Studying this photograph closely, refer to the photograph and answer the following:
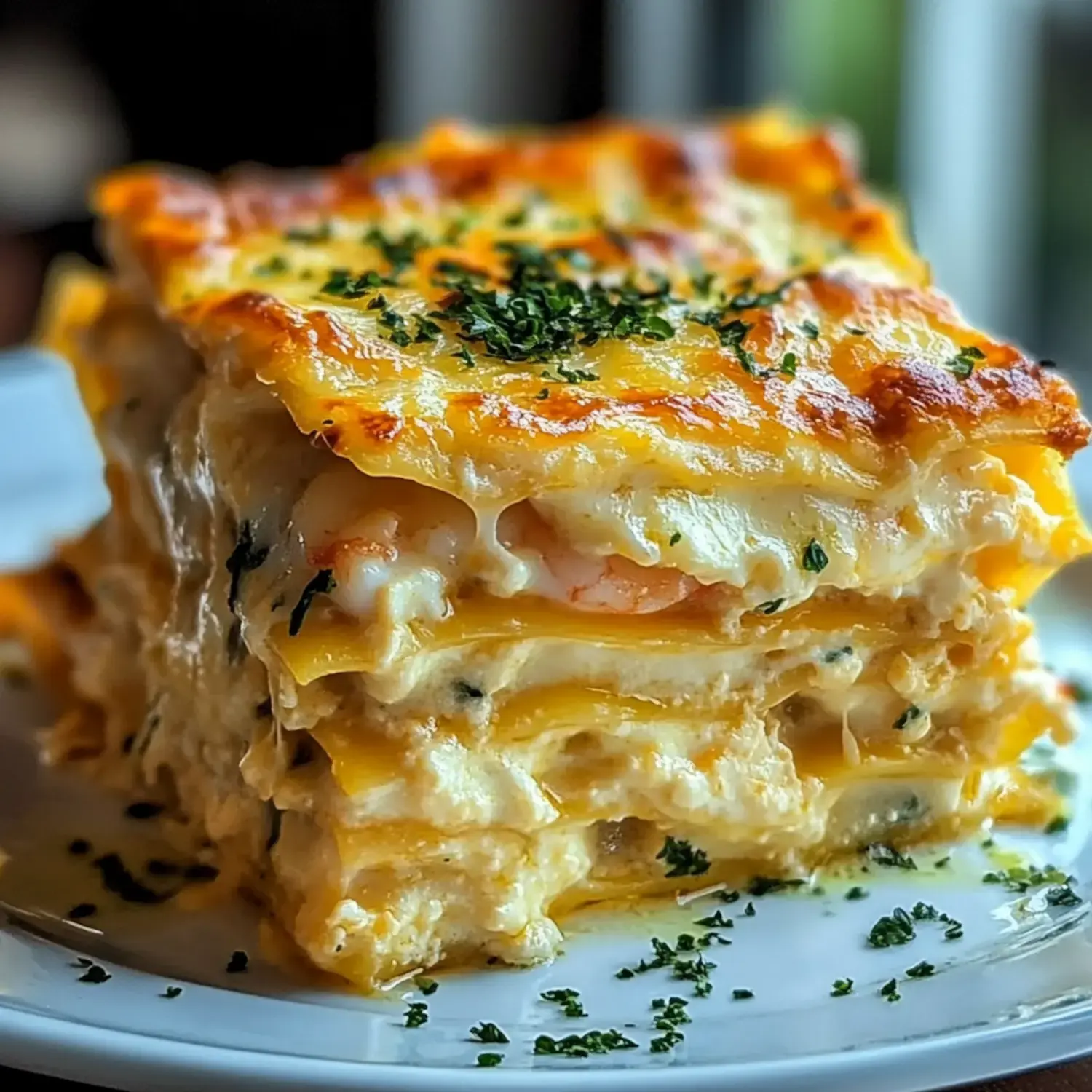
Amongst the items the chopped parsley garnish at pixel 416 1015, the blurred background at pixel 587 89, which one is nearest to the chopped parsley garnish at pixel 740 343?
the chopped parsley garnish at pixel 416 1015

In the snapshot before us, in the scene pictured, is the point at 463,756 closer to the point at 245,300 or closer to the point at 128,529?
the point at 245,300

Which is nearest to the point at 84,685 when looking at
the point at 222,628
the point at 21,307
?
the point at 222,628

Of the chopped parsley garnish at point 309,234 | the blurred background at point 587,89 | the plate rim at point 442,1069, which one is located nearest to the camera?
the plate rim at point 442,1069

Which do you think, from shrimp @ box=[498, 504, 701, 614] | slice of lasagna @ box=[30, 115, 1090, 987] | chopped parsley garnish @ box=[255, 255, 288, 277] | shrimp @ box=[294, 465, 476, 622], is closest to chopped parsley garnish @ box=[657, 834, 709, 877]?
slice of lasagna @ box=[30, 115, 1090, 987]

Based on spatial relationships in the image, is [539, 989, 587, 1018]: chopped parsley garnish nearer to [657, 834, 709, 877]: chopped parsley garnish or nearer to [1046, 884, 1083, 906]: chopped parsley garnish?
[657, 834, 709, 877]: chopped parsley garnish

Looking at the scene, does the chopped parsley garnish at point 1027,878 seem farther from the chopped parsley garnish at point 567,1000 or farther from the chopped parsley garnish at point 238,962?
the chopped parsley garnish at point 238,962
